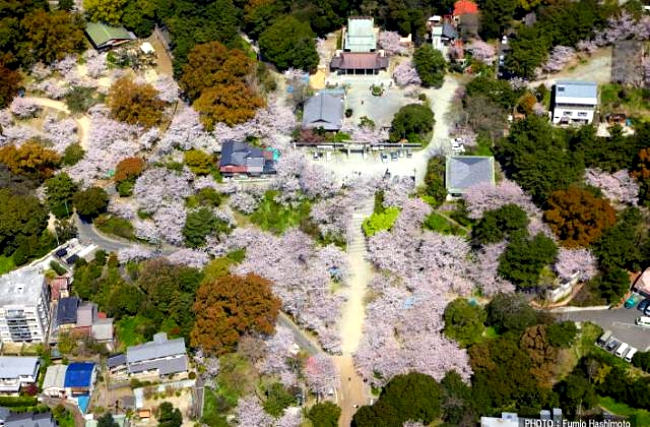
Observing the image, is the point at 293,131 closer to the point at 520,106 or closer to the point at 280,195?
the point at 280,195

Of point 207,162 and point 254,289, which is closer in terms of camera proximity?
point 254,289

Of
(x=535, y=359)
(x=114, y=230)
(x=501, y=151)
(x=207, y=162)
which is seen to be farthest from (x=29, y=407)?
(x=501, y=151)

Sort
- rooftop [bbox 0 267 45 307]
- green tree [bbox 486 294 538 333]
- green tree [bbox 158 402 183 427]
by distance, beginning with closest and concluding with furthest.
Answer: green tree [bbox 158 402 183 427]
green tree [bbox 486 294 538 333]
rooftop [bbox 0 267 45 307]

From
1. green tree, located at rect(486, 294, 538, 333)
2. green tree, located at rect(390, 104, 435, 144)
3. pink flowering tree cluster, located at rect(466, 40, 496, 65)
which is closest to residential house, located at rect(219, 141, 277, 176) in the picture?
green tree, located at rect(390, 104, 435, 144)

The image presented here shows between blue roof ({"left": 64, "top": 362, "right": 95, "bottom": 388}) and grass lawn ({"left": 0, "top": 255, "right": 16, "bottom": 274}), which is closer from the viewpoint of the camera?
blue roof ({"left": 64, "top": 362, "right": 95, "bottom": 388})

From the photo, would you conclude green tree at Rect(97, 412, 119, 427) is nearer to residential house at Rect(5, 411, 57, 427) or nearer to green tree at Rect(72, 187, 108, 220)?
residential house at Rect(5, 411, 57, 427)
